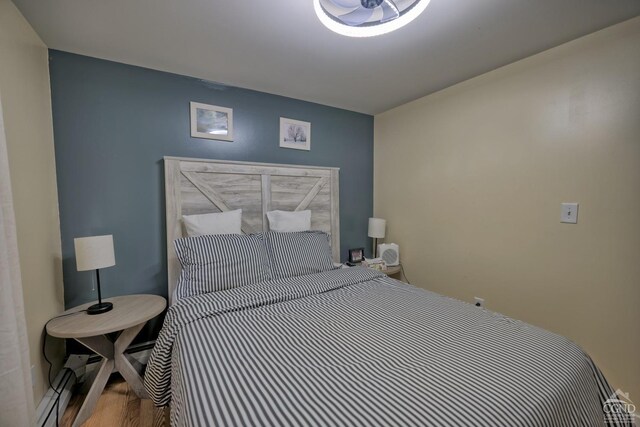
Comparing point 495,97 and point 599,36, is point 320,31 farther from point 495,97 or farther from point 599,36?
point 599,36

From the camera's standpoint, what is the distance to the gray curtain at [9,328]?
896mm

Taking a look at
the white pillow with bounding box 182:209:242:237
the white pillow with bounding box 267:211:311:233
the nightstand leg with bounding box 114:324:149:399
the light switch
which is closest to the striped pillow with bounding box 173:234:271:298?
the white pillow with bounding box 182:209:242:237

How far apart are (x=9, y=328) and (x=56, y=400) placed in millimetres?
988

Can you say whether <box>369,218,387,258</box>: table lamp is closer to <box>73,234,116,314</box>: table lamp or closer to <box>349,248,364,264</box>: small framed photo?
<box>349,248,364,264</box>: small framed photo

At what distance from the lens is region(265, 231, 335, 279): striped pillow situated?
6.42 ft

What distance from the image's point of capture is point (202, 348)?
1.08 metres

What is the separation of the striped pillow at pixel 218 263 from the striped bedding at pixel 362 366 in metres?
0.16

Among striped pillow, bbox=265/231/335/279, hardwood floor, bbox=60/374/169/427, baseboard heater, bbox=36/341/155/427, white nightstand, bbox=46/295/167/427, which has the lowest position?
hardwood floor, bbox=60/374/169/427

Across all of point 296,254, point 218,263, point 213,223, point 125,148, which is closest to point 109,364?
point 218,263

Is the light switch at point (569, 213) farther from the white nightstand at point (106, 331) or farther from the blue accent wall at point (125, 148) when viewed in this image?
the white nightstand at point (106, 331)

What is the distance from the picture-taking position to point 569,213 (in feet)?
5.71

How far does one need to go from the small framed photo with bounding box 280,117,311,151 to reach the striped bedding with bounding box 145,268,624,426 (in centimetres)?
158

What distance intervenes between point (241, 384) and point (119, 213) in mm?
1713

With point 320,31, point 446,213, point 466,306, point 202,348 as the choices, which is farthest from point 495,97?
point 202,348
